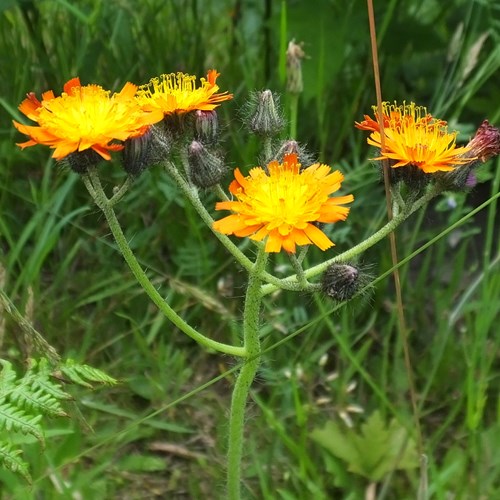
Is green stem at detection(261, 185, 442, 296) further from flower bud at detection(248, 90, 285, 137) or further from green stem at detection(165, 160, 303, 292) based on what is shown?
flower bud at detection(248, 90, 285, 137)

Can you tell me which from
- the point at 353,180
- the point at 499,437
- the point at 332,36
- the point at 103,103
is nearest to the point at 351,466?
the point at 499,437

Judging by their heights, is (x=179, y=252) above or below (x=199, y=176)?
below

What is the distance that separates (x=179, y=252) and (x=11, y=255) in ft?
1.52

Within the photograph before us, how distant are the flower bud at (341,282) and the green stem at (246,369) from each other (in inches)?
4.0

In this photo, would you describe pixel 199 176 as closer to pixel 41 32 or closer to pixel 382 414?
pixel 382 414

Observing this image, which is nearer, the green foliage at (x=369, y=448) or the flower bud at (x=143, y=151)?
the flower bud at (x=143, y=151)

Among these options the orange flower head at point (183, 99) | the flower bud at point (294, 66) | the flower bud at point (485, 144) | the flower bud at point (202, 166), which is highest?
the orange flower head at point (183, 99)

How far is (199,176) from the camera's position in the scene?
1.21m

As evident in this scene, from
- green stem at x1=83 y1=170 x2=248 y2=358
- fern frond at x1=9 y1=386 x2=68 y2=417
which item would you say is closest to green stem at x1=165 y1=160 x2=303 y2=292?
green stem at x1=83 y1=170 x2=248 y2=358

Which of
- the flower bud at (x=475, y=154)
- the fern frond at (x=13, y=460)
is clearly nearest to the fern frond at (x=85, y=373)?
the fern frond at (x=13, y=460)

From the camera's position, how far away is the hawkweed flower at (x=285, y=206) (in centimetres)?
107

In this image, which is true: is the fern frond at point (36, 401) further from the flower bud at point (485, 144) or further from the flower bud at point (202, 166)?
the flower bud at point (485, 144)

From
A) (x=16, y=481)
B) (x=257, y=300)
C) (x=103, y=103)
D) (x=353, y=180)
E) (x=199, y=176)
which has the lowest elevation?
(x=16, y=481)

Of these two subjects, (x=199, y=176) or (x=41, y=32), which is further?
(x=41, y=32)
